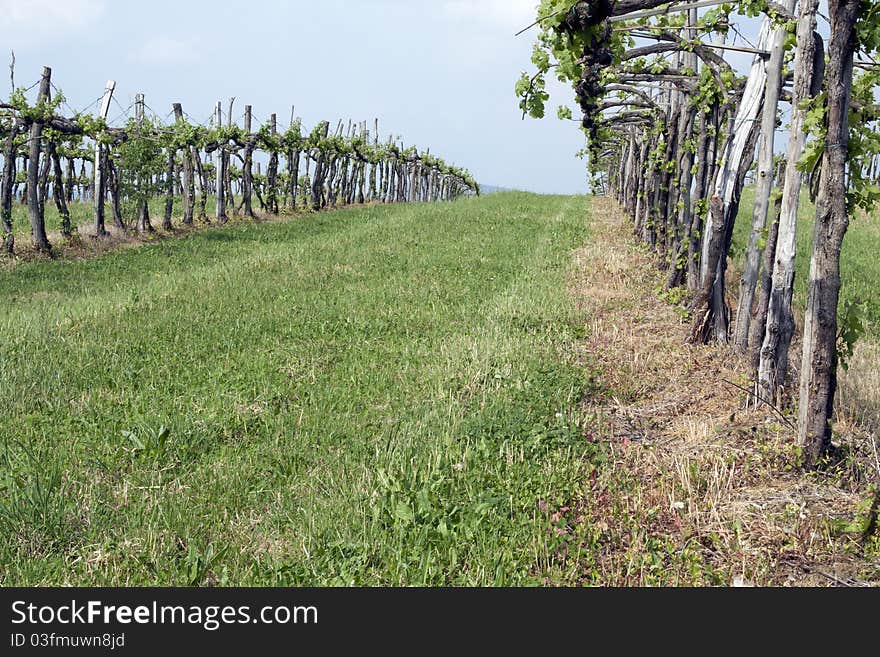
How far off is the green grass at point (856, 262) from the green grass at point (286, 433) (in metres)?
3.05

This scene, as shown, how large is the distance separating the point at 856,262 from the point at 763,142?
35.1ft

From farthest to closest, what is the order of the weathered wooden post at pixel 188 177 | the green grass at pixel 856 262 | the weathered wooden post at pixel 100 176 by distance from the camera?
the weathered wooden post at pixel 188 177 → the weathered wooden post at pixel 100 176 → the green grass at pixel 856 262

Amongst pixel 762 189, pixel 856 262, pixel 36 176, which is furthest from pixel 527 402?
pixel 36 176

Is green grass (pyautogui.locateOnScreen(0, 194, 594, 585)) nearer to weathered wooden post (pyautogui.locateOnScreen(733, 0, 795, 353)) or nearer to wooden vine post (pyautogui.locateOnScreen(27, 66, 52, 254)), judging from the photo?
weathered wooden post (pyautogui.locateOnScreen(733, 0, 795, 353))

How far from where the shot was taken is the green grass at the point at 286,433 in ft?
12.4

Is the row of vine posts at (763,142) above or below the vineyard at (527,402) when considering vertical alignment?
above

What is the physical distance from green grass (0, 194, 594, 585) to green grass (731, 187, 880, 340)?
305 cm

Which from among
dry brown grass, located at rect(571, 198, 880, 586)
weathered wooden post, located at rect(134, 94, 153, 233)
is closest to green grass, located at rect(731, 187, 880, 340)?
dry brown grass, located at rect(571, 198, 880, 586)

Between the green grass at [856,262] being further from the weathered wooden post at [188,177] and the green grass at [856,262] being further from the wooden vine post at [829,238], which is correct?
the weathered wooden post at [188,177]

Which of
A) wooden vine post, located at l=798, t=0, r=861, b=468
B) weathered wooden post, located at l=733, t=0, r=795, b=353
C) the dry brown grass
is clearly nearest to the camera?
the dry brown grass

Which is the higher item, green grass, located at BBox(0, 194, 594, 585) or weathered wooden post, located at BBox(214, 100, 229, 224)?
weathered wooden post, located at BBox(214, 100, 229, 224)

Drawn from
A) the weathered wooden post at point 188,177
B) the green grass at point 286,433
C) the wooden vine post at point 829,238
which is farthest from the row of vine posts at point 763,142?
the weathered wooden post at point 188,177

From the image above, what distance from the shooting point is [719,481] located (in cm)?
445

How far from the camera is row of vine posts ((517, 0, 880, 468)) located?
14.9 feet
